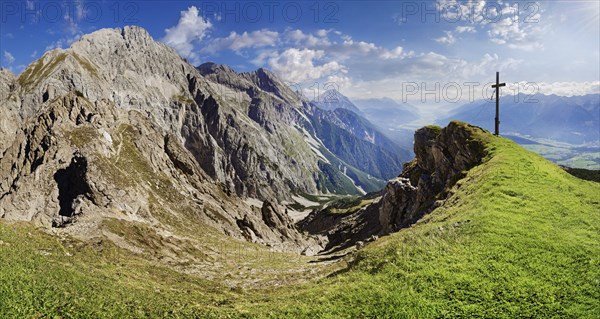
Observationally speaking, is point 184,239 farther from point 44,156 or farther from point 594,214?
point 594,214

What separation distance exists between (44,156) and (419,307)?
11205 centimetres

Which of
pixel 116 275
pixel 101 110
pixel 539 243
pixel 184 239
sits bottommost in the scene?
pixel 184 239

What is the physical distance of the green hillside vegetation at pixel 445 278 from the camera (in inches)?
715

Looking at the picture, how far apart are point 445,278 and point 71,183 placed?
9866 centimetres

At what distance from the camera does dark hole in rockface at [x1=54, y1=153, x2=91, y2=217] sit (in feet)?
279

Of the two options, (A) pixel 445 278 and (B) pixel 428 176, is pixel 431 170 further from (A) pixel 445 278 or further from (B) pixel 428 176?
(A) pixel 445 278

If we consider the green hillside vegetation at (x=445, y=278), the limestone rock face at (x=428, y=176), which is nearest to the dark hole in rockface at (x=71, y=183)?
the green hillside vegetation at (x=445, y=278)

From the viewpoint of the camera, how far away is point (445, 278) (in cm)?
2023

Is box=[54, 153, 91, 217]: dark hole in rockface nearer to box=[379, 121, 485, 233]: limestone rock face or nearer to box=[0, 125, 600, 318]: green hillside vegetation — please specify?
box=[0, 125, 600, 318]: green hillside vegetation

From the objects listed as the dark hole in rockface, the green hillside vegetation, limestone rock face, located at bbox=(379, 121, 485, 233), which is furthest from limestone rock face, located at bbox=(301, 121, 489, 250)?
the dark hole in rockface

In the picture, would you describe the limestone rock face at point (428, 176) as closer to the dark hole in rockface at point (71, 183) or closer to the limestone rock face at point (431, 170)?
the limestone rock face at point (431, 170)

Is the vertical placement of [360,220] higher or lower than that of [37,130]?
lower

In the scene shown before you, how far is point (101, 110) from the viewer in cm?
13362

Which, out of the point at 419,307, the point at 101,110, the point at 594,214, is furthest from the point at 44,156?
the point at 594,214
